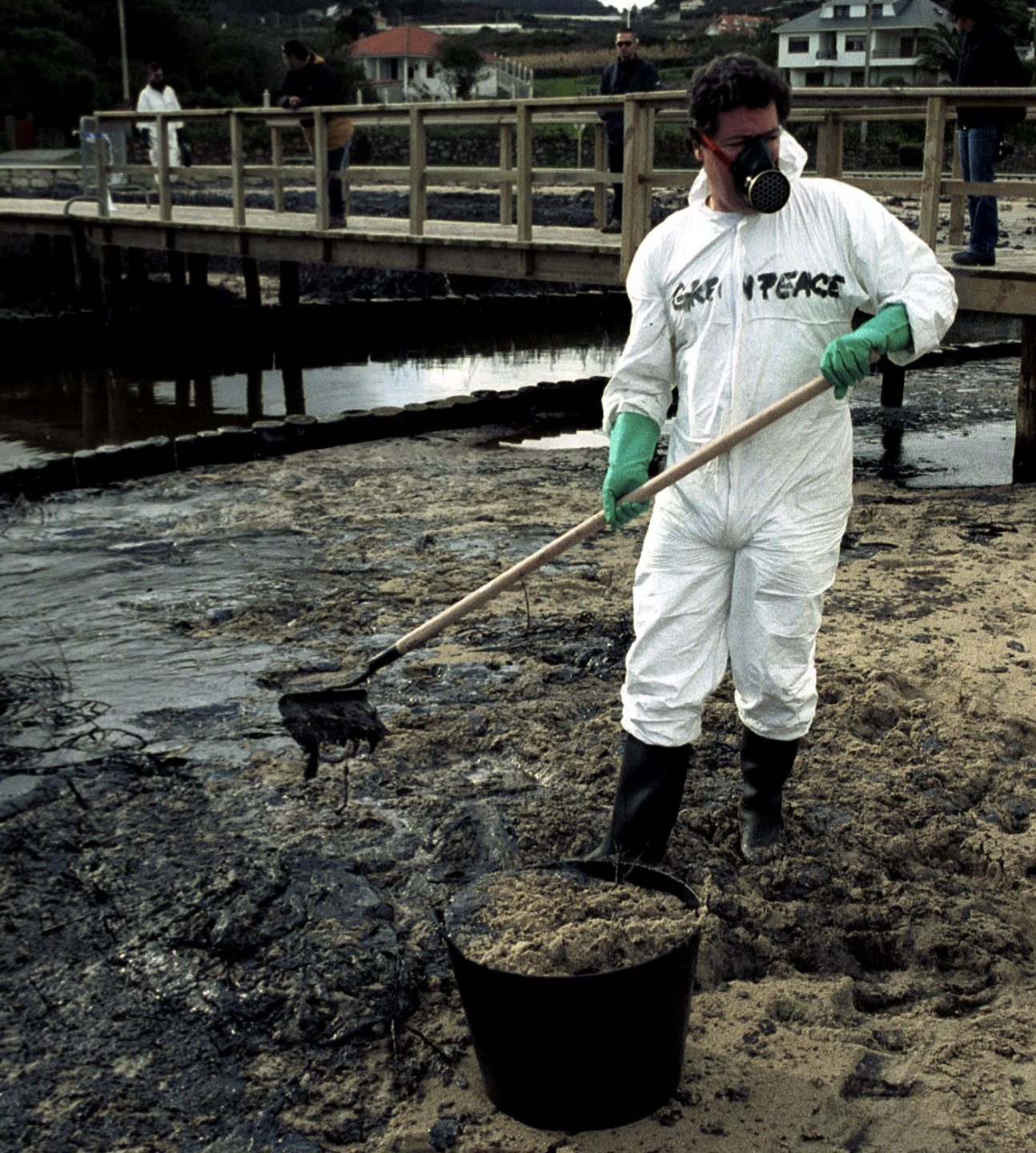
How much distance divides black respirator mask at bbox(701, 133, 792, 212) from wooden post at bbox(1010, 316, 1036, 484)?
614cm

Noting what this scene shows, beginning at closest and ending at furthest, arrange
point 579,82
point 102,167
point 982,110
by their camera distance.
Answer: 1. point 982,110
2. point 102,167
3. point 579,82

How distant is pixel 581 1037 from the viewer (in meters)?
2.61

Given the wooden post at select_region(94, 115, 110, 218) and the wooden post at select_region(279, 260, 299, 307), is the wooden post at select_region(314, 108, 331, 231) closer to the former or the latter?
the wooden post at select_region(279, 260, 299, 307)

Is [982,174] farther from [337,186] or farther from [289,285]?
[289,285]

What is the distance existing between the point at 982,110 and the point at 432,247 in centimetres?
534

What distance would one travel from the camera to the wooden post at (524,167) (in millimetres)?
10602

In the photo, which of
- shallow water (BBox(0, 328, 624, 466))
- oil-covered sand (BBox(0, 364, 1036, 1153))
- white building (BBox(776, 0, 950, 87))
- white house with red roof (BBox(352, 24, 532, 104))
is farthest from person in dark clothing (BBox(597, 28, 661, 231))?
white house with red roof (BBox(352, 24, 532, 104))

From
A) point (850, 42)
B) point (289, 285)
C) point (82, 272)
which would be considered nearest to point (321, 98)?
point (289, 285)

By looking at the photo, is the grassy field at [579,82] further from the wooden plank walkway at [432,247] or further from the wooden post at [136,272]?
the wooden plank walkway at [432,247]

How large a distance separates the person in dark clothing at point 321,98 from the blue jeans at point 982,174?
6.51 metres

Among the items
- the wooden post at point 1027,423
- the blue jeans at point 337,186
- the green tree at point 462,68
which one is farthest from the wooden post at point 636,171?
the green tree at point 462,68

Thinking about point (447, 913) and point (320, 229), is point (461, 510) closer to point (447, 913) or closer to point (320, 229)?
point (447, 913)

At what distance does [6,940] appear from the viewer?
3486mm

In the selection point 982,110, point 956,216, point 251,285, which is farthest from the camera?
point 251,285
